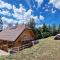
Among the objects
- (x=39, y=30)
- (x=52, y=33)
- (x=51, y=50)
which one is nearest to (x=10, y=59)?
(x=51, y=50)

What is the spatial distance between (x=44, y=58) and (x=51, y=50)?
9.26ft

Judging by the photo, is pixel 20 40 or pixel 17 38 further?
pixel 20 40

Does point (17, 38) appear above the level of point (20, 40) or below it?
above

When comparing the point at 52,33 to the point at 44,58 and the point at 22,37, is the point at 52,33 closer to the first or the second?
the point at 22,37

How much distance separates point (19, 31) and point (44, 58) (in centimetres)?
1492

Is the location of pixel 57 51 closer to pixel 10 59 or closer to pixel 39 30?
pixel 10 59

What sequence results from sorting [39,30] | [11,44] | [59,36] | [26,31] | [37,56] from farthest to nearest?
1. [39,30]
2. [26,31]
3. [11,44]
4. [59,36]
5. [37,56]

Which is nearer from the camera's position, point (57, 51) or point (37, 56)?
point (37, 56)

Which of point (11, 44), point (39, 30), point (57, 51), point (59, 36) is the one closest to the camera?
point (57, 51)

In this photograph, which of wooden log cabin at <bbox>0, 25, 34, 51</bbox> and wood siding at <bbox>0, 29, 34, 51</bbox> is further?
wood siding at <bbox>0, 29, 34, 51</bbox>

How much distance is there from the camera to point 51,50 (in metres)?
18.0

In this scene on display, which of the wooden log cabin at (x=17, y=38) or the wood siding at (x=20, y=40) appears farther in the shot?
the wood siding at (x=20, y=40)

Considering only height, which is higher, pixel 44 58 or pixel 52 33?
pixel 52 33

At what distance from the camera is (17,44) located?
2984cm
